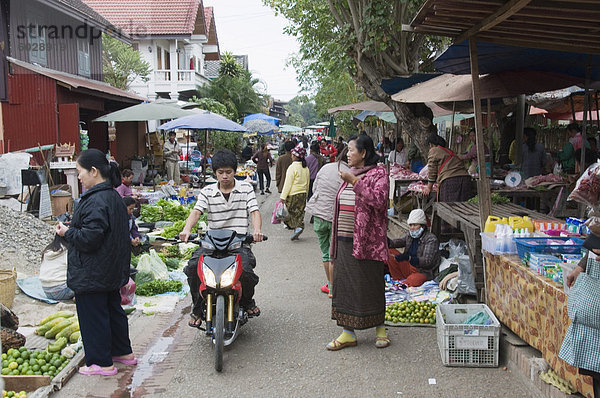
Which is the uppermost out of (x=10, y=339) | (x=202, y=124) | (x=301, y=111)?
(x=301, y=111)

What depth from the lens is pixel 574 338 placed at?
3529mm

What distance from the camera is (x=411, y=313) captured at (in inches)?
249

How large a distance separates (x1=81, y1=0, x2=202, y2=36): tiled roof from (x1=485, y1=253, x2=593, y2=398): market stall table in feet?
95.0

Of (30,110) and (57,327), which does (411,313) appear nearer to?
(57,327)

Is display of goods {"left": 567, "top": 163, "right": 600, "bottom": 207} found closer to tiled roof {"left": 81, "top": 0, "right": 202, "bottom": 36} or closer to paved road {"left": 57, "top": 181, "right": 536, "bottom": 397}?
paved road {"left": 57, "top": 181, "right": 536, "bottom": 397}

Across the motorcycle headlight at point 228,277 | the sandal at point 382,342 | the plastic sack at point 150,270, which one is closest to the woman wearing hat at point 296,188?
the plastic sack at point 150,270

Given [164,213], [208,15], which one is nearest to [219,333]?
[164,213]

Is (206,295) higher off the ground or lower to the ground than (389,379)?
higher

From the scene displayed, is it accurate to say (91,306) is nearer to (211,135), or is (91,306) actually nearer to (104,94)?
(104,94)

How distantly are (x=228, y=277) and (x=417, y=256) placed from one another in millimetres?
3624

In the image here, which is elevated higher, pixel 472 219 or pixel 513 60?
pixel 513 60

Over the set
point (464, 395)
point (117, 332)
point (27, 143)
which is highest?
point (27, 143)

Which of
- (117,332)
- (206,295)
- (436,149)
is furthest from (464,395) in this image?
(436,149)

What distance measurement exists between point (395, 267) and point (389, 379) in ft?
10.6
